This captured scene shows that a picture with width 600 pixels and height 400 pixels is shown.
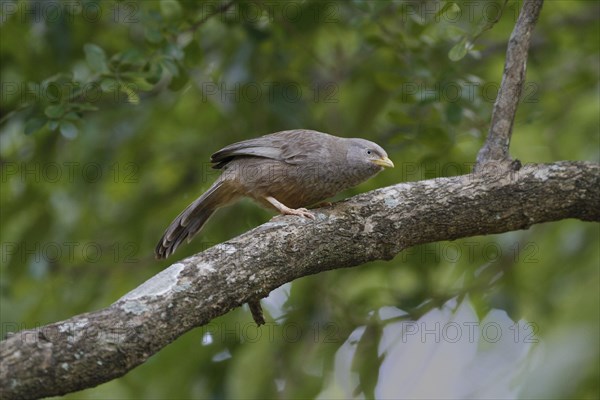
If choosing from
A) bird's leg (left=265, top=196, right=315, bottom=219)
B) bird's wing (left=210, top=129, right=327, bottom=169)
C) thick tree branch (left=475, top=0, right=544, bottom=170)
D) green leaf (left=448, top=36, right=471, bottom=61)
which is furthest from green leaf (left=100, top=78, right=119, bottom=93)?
thick tree branch (left=475, top=0, right=544, bottom=170)

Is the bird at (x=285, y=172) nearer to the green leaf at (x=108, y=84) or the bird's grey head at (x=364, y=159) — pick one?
the bird's grey head at (x=364, y=159)

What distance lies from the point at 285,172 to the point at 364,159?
0.51 meters

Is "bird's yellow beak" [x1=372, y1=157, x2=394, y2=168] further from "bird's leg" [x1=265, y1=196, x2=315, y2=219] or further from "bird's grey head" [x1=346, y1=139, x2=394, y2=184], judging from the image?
"bird's leg" [x1=265, y1=196, x2=315, y2=219]

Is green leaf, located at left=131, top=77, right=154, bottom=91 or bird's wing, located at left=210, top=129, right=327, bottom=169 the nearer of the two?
green leaf, located at left=131, top=77, right=154, bottom=91

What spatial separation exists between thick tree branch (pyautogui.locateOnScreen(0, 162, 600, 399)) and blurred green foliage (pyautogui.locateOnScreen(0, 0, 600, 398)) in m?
0.64

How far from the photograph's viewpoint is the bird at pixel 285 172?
16.8 ft

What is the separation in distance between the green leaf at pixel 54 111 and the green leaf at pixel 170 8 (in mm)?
863

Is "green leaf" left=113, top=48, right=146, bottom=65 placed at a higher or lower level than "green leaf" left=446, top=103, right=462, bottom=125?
higher

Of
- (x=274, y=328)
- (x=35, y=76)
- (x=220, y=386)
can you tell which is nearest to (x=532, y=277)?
(x=274, y=328)

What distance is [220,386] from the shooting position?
5.37m

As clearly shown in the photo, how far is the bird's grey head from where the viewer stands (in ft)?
17.1

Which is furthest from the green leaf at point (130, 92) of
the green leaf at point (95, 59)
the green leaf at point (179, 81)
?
the green leaf at point (179, 81)

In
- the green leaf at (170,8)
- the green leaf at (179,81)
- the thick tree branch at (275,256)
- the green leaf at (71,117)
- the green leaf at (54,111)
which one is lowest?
the thick tree branch at (275,256)

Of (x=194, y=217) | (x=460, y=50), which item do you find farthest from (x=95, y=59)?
(x=460, y=50)
